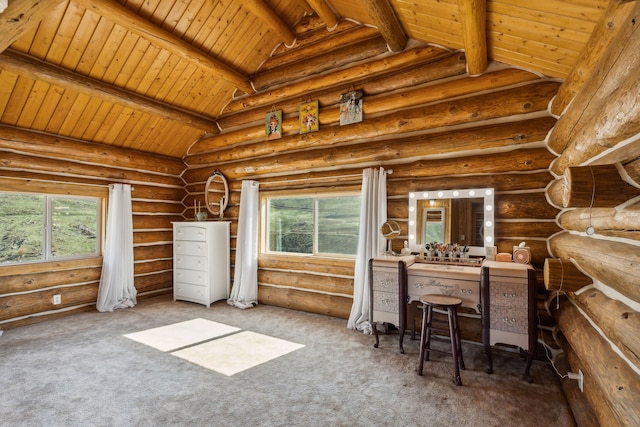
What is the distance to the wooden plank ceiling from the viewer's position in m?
2.76

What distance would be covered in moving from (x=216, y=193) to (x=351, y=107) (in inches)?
134

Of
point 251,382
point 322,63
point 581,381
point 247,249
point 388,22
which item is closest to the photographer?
point 581,381

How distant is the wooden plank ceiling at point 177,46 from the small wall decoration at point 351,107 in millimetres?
835

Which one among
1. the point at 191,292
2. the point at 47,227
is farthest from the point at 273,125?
the point at 47,227

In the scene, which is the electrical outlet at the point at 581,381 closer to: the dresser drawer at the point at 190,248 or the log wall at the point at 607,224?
the log wall at the point at 607,224

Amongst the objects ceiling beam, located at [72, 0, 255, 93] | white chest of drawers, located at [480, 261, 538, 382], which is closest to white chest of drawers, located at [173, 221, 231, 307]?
ceiling beam, located at [72, 0, 255, 93]

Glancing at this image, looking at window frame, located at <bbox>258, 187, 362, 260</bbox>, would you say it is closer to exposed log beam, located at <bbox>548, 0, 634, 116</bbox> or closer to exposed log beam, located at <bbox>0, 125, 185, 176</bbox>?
exposed log beam, located at <bbox>0, 125, 185, 176</bbox>

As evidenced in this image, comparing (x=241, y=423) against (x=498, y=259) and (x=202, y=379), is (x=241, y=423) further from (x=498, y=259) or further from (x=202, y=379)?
(x=498, y=259)

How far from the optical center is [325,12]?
4559 mm

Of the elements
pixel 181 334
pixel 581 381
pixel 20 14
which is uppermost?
pixel 20 14

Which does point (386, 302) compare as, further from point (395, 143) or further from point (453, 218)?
point (395, 143)

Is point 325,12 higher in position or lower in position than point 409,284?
higher

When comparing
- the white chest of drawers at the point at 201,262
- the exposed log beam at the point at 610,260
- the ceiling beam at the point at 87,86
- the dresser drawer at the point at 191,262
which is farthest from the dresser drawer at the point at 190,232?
the exposed log beam at the point at 610,260

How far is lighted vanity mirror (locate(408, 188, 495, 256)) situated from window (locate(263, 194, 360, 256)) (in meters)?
1.11
